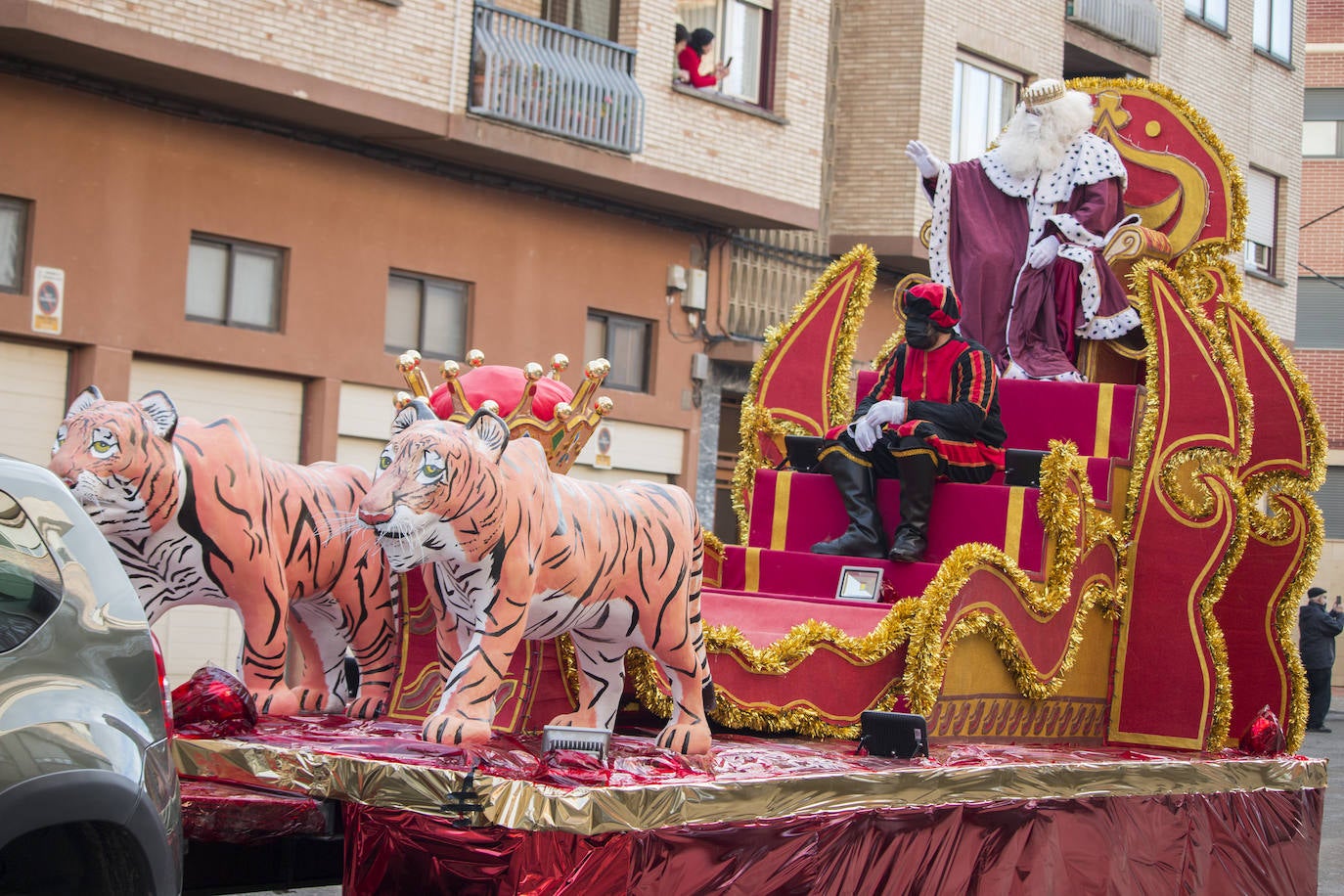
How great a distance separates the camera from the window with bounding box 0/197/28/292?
12.7 meters

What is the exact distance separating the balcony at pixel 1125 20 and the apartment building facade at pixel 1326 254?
944 cm

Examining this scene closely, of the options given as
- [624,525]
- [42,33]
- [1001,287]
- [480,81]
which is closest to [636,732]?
[624,525]

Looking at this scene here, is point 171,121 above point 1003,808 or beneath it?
above

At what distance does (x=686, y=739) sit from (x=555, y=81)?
11.1m

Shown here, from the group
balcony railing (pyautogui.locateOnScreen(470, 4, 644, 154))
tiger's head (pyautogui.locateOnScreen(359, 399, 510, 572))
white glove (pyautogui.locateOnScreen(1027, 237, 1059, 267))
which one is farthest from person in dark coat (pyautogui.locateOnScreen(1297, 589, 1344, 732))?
tiger's head (pyautogui.locateOnScreen(359, 399, 510, 572))

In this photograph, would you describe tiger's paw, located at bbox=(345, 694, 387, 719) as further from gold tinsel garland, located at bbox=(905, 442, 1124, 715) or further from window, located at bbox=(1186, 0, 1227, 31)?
window, located at bbox=(1186, 0, 1227, 31)

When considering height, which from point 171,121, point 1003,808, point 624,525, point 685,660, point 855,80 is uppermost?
point 855,80

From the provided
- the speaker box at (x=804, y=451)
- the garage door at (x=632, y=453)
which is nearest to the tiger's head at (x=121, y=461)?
the speaker box at (x=804, y=451)

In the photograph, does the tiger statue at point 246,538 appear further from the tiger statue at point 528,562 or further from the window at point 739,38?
the window at point 739,38

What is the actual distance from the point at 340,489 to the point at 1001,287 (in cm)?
434

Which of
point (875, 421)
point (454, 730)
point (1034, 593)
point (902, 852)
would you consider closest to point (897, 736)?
point (902, 852)

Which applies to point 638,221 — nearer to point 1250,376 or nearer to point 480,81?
point 480,81

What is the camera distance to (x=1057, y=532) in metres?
7.30

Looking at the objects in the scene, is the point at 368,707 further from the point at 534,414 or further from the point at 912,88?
the point at 912,88
